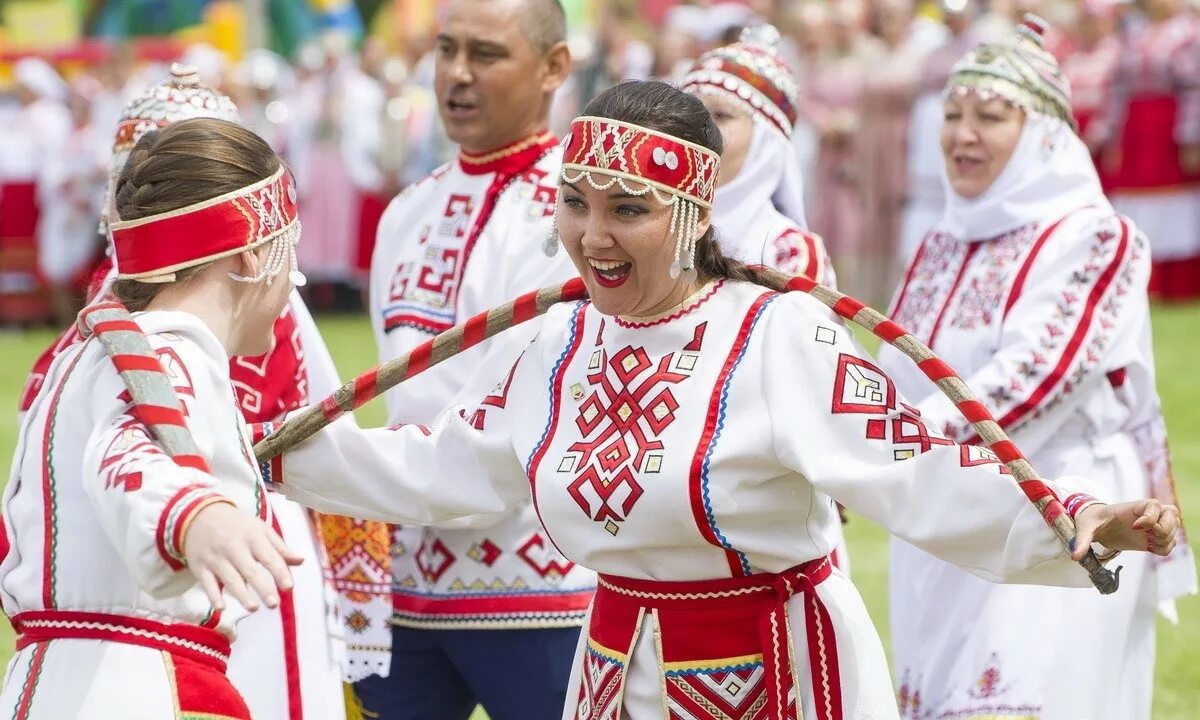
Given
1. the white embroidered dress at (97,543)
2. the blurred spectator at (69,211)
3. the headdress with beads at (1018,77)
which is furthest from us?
the blurred spectator at (69,211)

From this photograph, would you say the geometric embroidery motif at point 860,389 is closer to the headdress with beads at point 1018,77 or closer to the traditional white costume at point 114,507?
the traditional white costume at point 114,507

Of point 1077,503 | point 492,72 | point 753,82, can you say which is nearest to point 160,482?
point 1077,503

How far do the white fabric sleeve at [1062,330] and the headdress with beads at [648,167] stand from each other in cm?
131

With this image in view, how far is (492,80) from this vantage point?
15.8 ft

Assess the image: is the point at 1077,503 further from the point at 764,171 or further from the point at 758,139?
the point at 758,139

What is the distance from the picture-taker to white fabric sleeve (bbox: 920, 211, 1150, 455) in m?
4.86

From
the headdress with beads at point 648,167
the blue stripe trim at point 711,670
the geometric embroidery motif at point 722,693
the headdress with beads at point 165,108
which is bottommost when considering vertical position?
the geometric embroidery motif at point 722,693

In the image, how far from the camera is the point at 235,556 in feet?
9.29

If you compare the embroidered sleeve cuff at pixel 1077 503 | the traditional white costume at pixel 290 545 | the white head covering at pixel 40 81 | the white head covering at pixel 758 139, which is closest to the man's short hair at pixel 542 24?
the white head covering at pixel 758 139

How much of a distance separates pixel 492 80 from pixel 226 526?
215 centimetres

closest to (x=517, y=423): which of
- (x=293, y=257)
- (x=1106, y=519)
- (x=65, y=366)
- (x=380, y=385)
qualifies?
(x=380, y=385)

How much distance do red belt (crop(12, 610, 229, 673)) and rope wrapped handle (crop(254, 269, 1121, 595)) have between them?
592 millimetres

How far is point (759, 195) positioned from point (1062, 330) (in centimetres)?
82

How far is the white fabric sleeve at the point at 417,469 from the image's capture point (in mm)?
3811
